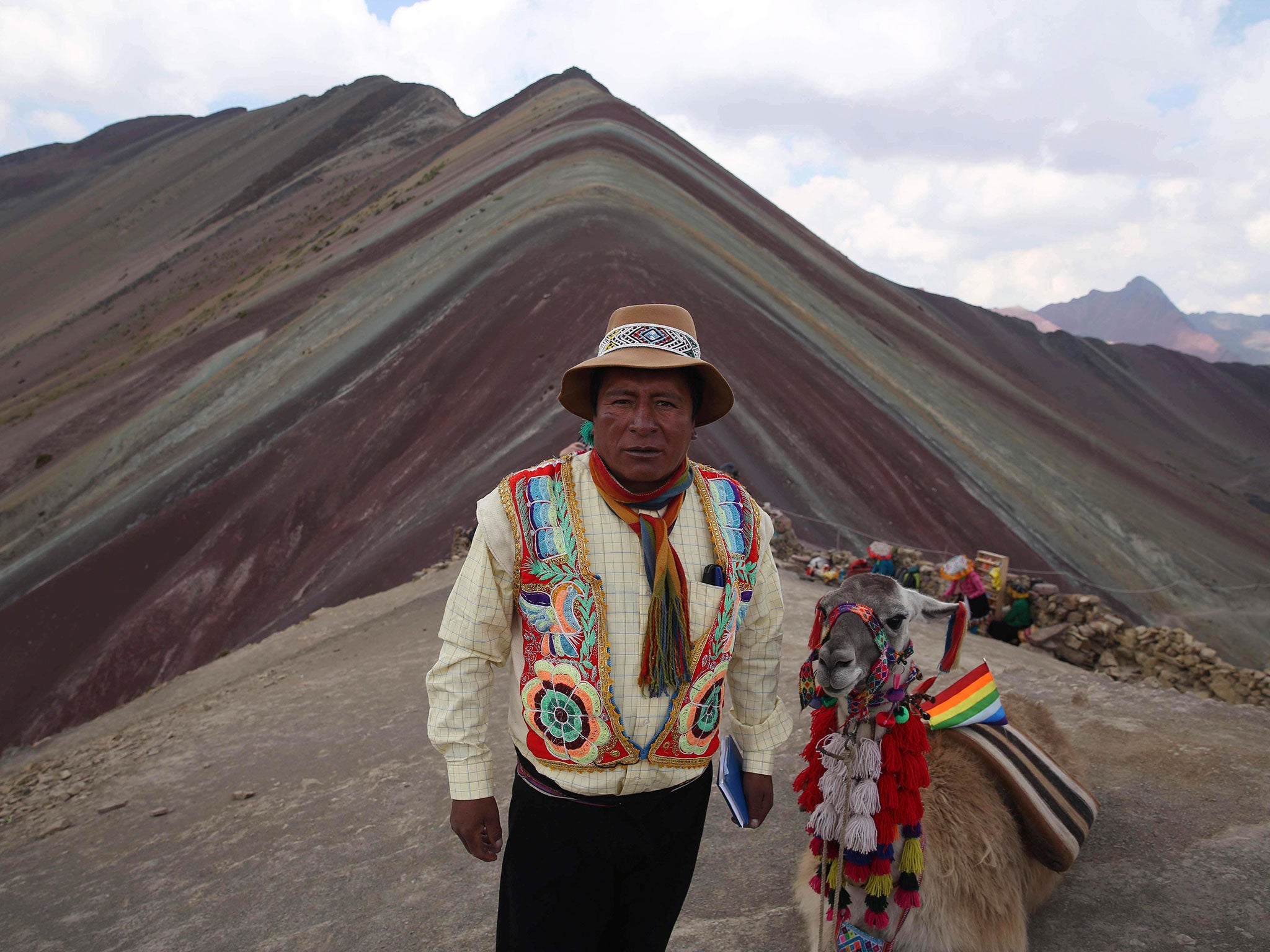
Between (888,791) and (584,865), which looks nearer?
(584,865)

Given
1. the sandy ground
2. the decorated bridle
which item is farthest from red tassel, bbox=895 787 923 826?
the sandy ground

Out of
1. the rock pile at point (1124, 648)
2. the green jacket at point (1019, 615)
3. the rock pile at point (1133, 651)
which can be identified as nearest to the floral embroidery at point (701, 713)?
the rock pile at point (1124, 648)

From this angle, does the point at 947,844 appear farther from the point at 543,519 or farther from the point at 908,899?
the point at 543,519

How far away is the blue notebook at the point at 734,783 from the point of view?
2.32m

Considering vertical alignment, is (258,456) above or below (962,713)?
above

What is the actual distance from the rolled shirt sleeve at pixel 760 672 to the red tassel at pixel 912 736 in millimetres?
437

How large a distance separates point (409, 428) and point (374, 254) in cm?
1585

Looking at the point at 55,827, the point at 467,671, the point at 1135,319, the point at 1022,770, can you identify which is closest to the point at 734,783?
the point at 467,671

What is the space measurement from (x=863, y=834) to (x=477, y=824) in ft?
4.01

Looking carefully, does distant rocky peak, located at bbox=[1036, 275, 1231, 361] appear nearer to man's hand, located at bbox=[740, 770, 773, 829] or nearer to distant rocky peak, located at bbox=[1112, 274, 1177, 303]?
distant rocky peak, located at bbox=[1112, 274, 1177, 303]

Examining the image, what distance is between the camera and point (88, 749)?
7586mm

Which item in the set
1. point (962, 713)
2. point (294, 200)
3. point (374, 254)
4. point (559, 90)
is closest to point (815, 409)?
point (962, 713)

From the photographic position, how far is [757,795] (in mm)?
2305

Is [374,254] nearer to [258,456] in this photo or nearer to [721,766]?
[258,456]
